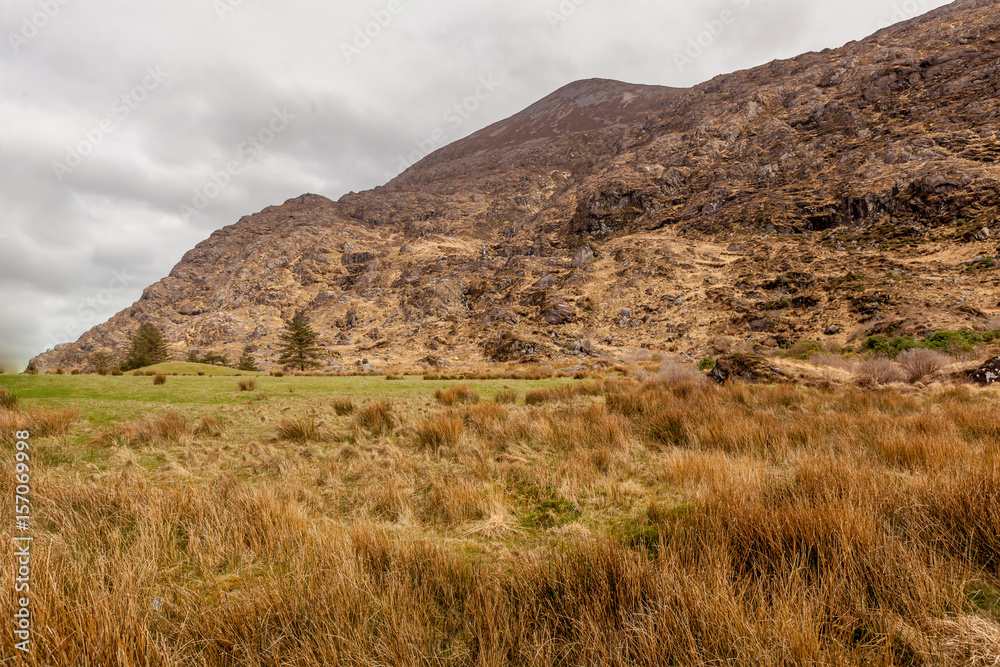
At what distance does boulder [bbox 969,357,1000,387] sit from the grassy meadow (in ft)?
27.4

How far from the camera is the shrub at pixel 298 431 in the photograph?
6.80m

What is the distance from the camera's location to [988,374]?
11.2 m

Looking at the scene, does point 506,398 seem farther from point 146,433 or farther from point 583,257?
point 583,257

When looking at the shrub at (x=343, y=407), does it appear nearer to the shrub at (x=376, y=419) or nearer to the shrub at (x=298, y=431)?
the shrub at (x=376, y=419)

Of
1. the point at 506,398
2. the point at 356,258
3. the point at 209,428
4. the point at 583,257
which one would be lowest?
the point at 506,398

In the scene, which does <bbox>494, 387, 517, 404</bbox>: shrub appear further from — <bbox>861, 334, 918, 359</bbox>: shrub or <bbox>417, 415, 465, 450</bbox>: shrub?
<bbox>861, 334, 918, 359</bbox>: shrub

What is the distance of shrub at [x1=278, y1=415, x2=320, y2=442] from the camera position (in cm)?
680

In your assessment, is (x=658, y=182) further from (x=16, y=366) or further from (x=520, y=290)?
(x=16, y=366)

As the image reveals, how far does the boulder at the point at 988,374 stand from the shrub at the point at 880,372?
82.6 inches

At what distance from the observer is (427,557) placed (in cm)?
267

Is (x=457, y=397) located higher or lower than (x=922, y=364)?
higher

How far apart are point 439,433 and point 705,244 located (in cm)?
5559

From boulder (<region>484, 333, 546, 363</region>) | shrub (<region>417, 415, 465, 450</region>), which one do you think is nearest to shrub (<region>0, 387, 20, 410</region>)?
shrub (<region>417, 415, 465, 450</region>)

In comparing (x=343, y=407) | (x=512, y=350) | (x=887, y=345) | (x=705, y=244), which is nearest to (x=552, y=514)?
(x=343, y=407)
